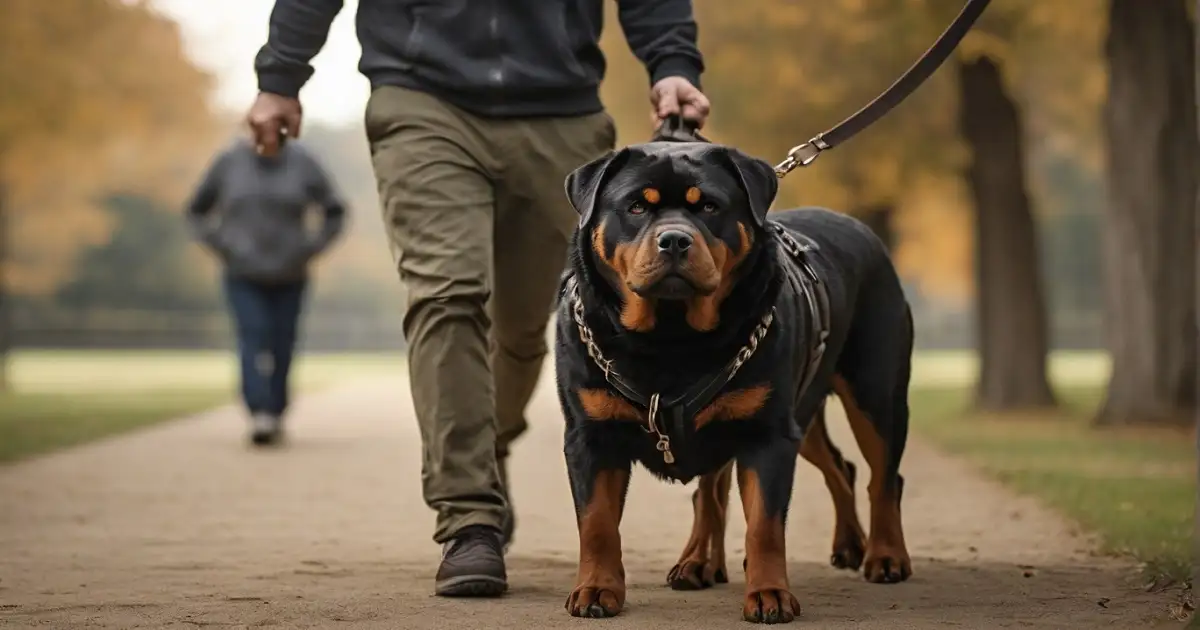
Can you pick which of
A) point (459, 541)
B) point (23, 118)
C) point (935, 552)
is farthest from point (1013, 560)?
point (23, 118)

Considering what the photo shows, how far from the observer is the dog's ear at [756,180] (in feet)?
16.0

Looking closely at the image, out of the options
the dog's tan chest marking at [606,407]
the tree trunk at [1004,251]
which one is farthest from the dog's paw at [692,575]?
the tree trunk at [1004,251]

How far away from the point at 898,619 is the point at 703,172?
1361mm

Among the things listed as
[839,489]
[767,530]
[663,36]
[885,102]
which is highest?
[663,36]

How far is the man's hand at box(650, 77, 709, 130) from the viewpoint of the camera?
5914 mm

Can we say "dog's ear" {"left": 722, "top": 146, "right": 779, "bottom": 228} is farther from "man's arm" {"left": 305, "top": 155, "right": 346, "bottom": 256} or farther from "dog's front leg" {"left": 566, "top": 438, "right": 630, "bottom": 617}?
"man's arm" {"left": 305, "top": 155, "right": 346, "bottom": 256}

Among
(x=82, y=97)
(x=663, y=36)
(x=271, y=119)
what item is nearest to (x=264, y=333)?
(x=271, y=119)

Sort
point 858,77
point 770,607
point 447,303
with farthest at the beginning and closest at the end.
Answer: point 858,77 < point 447,303 < point 770,607

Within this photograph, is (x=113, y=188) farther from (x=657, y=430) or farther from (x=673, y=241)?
(x=673, y=241)

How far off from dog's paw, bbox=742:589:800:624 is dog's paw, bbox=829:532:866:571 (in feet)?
4.66

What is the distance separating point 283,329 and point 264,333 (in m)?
0.16

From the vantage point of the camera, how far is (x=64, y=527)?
7.88 meters

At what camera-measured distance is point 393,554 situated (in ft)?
22.3

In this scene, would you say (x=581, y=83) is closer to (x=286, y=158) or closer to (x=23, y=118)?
(x=286, y=158)
